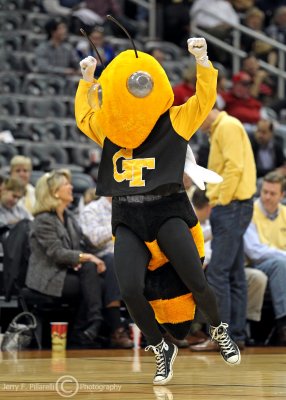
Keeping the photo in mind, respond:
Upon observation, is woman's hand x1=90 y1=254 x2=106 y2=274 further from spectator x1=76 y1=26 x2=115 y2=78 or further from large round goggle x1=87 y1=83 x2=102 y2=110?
spectator x1=76 y1=26 x2=115 y2=78

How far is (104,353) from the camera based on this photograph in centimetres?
837

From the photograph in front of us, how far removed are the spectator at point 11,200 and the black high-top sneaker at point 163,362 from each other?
146 inches

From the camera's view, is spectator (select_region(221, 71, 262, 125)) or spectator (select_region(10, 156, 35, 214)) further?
spectator (select_region(221, 71, 262, 125))

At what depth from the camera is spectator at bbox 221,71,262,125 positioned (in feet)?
43.1

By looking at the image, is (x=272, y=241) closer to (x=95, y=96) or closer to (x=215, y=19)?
(x=95, y=96)

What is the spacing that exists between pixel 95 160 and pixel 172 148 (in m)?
5.95

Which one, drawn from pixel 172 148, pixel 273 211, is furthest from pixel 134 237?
pixel 273 211

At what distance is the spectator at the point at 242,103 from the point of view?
517 inches

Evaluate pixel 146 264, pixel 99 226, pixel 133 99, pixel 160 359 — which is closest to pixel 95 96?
pixel 133 99

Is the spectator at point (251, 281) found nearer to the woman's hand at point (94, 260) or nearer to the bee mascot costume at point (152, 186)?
the woman's hand at point (94, 260)

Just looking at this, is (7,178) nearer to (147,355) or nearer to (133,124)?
(147,355)

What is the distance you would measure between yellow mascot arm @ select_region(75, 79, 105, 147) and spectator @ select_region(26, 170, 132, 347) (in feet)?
8.73

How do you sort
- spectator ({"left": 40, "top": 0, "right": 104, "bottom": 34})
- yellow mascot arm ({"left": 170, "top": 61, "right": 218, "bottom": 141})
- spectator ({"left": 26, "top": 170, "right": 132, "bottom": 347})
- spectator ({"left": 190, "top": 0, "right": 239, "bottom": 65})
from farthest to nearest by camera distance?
spectator ({"left": 190, "top": 0, "right": 239, "bottom": 65}) < spectator ({"left": 40, "top": 0, "right": 104, "bottom": 34}) < spectator ({"left": 26, "top": 170, "right": 132, "bottom": 347}) < yellow mascot arm ({"left": 170, "top": 61, "right": 218, "bottom": 141})

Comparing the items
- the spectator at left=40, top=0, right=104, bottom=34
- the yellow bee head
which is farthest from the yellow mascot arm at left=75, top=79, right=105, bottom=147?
the spectator at left=40, top=0, right=104, bottom=34
